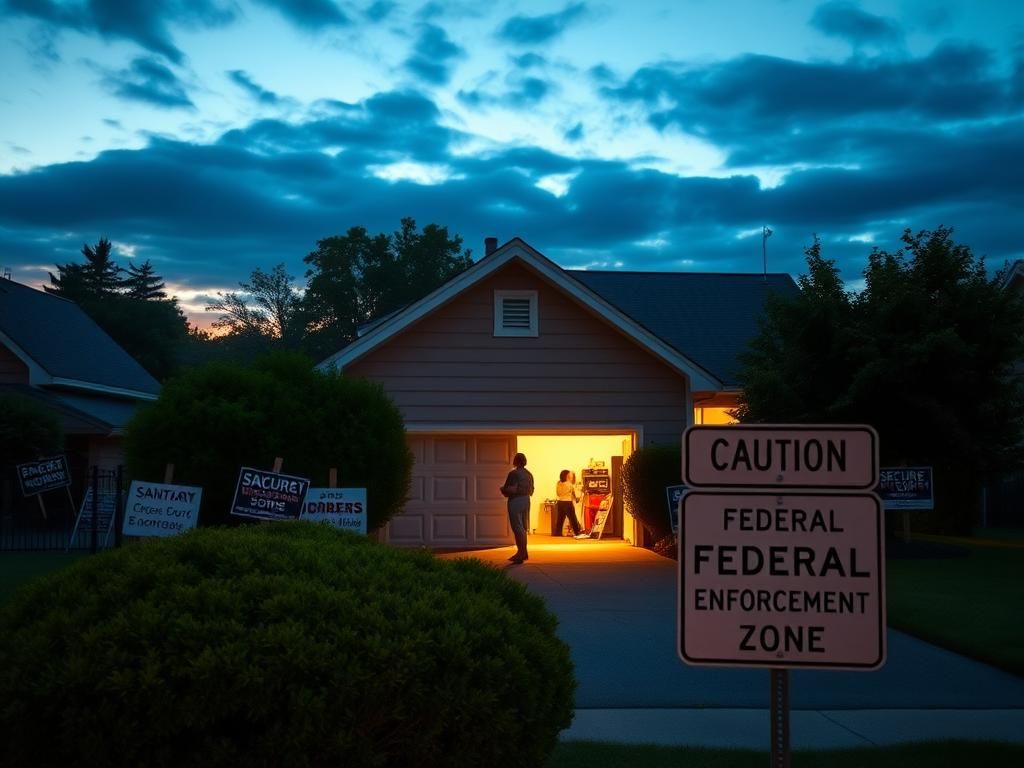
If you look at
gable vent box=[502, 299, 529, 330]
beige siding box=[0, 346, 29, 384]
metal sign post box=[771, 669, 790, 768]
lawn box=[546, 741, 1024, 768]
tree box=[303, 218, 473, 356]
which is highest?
tree box=[303, 218, 473, 356]

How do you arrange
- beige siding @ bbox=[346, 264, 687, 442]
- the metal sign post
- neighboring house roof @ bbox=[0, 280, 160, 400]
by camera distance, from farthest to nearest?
1. neighboring house roof @ bbox=[0, 280, 160, 400]
2. beige siding @ bbox=[346, 264, 687, 442]
3. the metal sign post

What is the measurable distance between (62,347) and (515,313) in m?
15.5

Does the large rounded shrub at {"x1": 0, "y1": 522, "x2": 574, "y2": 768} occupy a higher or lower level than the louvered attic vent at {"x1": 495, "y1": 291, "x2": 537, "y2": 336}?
lower

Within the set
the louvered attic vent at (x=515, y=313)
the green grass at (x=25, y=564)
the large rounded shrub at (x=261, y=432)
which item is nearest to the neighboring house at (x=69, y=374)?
the green grass at (x=25, y=564)

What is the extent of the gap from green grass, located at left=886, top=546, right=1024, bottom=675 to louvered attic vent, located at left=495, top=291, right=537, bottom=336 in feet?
25.0

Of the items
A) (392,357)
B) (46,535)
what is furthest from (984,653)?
(46,535)

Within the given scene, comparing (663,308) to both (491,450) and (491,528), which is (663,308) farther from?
(491,528)

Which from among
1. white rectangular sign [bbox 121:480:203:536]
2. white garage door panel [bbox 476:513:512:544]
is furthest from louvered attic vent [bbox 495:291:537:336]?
white rectangular sign [bbox 121:480:203:536]

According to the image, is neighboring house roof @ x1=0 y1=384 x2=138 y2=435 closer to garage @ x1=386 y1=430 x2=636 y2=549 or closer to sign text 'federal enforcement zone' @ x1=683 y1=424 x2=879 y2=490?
garage @ x1=386 y1=430 x2=636 y2=549

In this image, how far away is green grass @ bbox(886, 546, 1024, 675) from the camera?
35.7 feet

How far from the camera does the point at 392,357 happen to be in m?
21.0

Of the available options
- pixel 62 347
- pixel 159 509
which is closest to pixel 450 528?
pixel 159 509

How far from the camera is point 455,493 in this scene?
2173cm

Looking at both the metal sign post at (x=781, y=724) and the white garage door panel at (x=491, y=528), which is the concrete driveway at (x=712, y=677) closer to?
the metal sign post at (x=781, y=724)
